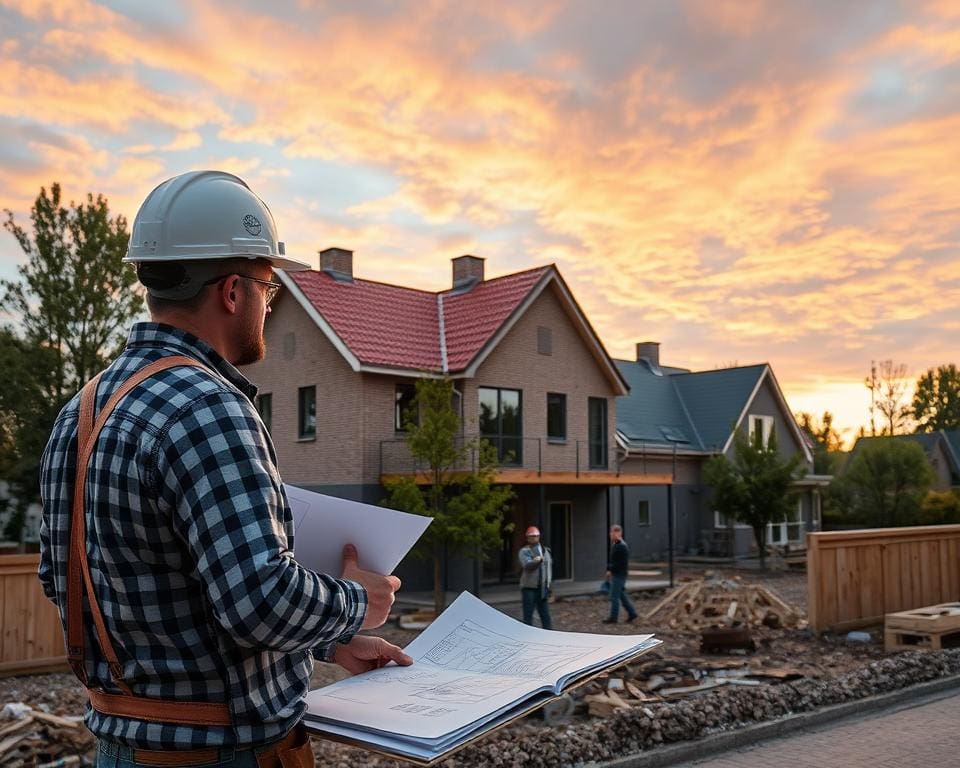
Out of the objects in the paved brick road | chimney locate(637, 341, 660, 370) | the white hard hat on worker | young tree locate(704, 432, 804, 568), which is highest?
chimney locate(637, 341, 660, 370)

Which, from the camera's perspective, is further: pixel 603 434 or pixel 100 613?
pixel 603 434

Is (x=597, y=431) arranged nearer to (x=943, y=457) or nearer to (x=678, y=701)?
(x=678, y=701)

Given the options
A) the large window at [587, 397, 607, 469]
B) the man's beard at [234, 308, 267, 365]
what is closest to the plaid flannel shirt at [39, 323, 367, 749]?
the man's beard at [234, 308, 267, 365]

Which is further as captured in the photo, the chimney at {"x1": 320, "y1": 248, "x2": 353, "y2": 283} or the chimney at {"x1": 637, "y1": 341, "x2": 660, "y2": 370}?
the chimney at {"x1": 637, "y1": 341, "x2": 660, "y2": 370}

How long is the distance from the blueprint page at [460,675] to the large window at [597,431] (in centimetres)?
2511

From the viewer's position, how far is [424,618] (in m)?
19.6

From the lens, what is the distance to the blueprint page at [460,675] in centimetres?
216

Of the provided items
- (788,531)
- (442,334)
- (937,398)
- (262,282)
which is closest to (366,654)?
(262,282)

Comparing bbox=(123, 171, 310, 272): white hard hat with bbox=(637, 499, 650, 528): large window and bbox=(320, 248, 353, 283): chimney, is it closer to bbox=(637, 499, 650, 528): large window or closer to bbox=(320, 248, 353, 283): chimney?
bbox=(320, 248, 353, 283): chimney

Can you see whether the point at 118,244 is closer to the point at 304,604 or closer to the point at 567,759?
the point at 567,759

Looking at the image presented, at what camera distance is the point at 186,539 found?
179 cm

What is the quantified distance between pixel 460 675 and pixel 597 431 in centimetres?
2586

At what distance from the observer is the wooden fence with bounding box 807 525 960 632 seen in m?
15.3

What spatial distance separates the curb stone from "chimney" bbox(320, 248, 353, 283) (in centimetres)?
1957
